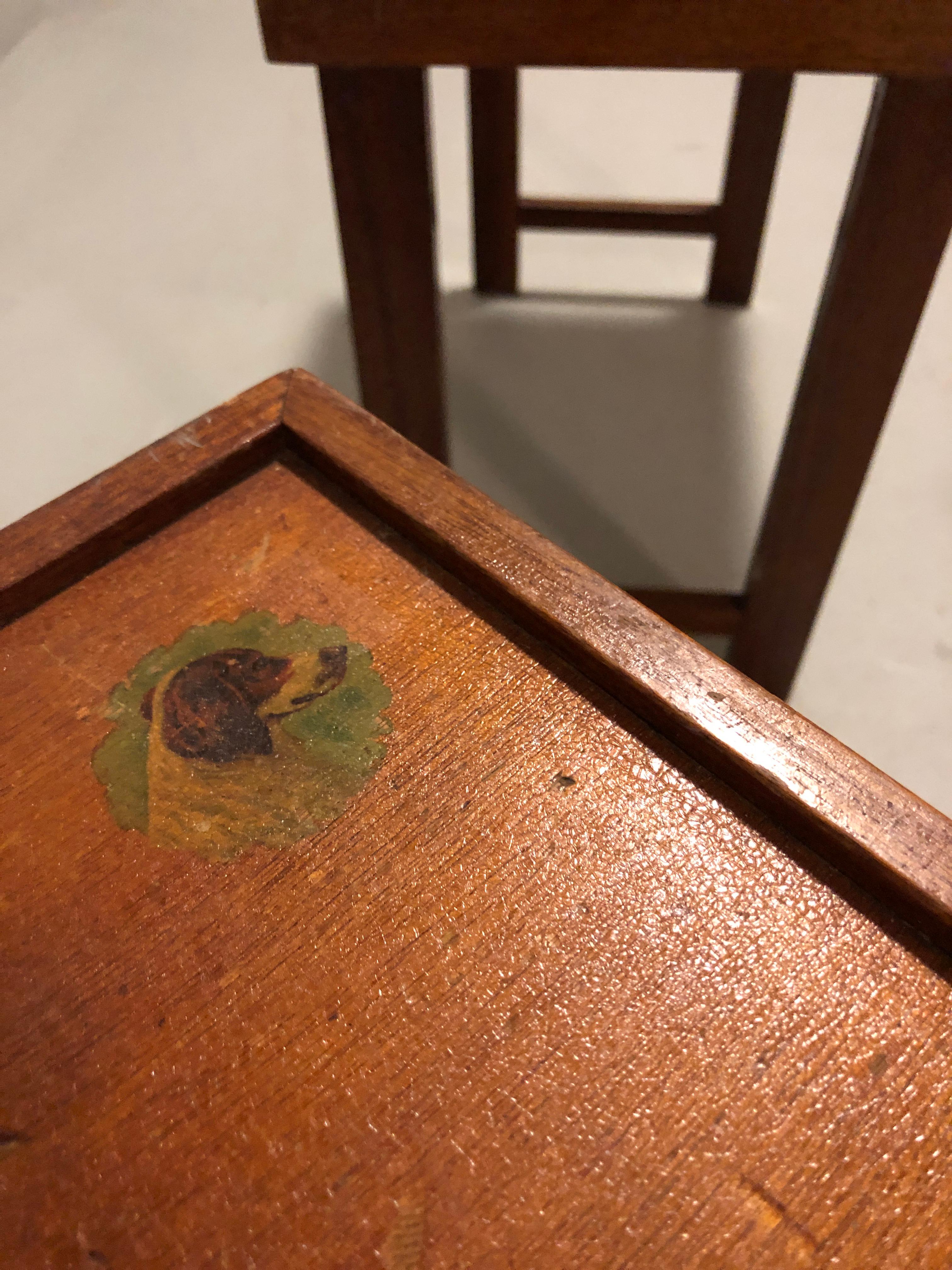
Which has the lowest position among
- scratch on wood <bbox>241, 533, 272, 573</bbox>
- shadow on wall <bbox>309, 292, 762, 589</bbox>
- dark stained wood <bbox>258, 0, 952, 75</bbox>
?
shadow on wall <bbox>309, 292, 762, 589</bbox>

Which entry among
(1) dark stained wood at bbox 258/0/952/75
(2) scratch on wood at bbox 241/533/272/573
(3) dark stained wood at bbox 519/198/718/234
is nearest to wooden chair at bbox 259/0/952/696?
(1) dark stained wood at bbox 258/0/952/75

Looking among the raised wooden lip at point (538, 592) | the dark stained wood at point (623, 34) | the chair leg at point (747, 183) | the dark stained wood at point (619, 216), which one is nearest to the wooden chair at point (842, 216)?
the dark stained wood at point (623, 34)

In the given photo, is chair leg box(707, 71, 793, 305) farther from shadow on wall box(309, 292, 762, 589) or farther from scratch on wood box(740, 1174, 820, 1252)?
scratch on wood box(740, 1174, 820, 1252)

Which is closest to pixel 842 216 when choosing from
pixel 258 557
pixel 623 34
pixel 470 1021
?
pixel 623 34

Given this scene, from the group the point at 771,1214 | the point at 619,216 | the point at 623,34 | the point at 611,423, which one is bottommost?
the point at 611,423

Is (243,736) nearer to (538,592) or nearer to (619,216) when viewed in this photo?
(538,592)
